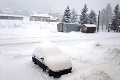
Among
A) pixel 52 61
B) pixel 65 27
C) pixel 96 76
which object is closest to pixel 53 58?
pixel 52 61

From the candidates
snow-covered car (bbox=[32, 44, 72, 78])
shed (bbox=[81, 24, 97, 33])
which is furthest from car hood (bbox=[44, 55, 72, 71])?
shed (bbox=[81, 24, 97, 33])

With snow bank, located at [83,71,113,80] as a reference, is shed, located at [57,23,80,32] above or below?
above

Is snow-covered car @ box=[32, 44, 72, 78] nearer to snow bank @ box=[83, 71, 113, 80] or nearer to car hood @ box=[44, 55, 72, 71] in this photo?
car hood @ box=[44, 55, 72, 71]

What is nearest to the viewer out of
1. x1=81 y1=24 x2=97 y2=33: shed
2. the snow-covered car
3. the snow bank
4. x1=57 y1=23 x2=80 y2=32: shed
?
the snow bank

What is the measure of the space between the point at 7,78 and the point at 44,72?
2305mm

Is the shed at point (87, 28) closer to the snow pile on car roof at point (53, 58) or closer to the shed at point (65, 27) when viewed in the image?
the shed at point (65, 27)

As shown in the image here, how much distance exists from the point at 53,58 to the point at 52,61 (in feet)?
1.10

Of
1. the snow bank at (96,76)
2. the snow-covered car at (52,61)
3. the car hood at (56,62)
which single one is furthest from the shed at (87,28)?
the snow bank at (96,76)

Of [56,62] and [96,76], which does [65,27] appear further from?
[96,76]

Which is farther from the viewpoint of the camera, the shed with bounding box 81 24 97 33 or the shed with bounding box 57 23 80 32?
the shed with bounding box 81 24 97 33

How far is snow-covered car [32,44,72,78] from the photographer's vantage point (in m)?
8.26

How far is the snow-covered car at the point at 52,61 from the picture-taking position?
27.1 feet

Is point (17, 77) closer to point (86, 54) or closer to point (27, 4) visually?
point (86, 54)

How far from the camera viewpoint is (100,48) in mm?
15344
